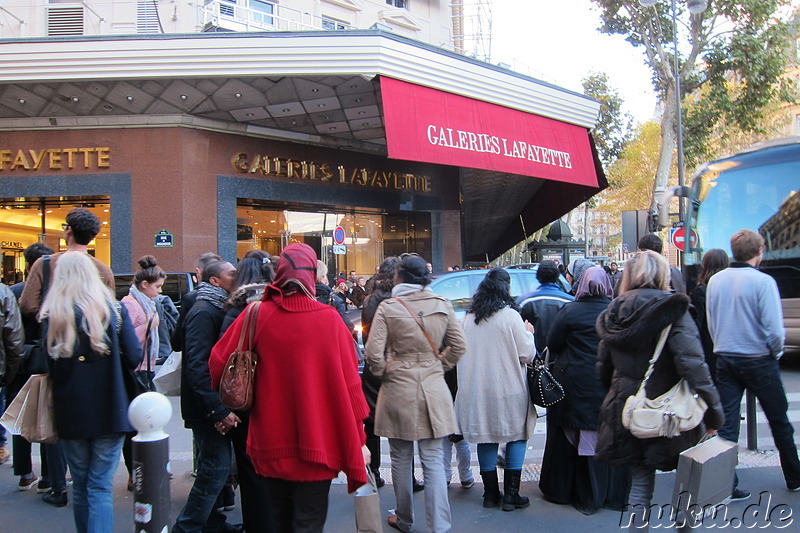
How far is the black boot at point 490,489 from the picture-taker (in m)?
4.73

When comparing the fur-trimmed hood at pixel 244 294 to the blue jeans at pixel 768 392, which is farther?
the blue jeans at pixel 768 392

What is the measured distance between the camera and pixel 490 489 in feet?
15.5

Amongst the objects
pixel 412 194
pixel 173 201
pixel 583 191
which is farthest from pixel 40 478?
pixel 583 191

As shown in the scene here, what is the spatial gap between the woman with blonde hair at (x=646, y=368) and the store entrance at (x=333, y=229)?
13769 millimetres

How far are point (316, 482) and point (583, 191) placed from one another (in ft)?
69.7

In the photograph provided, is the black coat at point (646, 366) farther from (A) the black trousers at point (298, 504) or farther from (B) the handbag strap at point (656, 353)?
(A) the black trousers at point (298, 504)

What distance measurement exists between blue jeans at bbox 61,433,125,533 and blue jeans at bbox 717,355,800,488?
419cm

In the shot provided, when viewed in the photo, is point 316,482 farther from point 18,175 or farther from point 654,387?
point 18,175

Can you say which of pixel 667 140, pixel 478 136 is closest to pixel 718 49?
pixel 667 140

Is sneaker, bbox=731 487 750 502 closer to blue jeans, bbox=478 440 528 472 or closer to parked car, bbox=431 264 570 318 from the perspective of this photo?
blue jeans, bbox=478 440 528 472

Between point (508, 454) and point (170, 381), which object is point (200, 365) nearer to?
point (170, 381)

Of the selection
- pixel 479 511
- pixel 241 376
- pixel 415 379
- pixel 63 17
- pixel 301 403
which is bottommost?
pixel 479 511

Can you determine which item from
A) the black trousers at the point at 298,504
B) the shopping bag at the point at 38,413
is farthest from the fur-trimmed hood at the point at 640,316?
the shopping bag at the point at 38,413

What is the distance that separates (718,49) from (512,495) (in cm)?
2208
